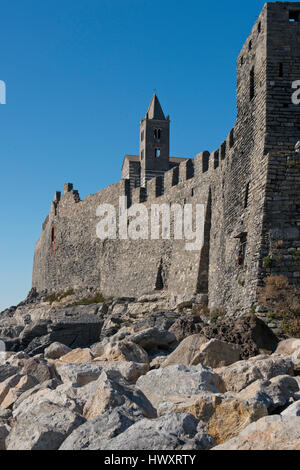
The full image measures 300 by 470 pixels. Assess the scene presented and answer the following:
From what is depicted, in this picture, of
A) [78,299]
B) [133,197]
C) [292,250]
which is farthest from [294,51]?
[78,299]

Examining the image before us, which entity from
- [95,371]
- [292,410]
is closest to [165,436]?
[292,410]

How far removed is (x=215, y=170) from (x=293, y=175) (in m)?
5.91

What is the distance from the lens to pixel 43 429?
6.22 meters

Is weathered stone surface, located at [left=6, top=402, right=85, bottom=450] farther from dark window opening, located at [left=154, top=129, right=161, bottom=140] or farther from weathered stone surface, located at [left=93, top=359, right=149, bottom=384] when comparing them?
dark window opening, located at [left=154, top=129, right=161, bottom=140]

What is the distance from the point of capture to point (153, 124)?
221 feet

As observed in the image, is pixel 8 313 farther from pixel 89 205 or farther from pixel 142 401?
pixel 142 401

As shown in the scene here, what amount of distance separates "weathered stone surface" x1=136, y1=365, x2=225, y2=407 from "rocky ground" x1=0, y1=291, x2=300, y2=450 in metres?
0.02

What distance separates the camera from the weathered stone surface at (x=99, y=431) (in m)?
5.84

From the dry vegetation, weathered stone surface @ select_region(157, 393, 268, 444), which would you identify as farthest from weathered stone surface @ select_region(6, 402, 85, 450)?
the dry vegetation

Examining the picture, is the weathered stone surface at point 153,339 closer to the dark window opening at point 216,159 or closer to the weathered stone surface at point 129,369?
A: the weathered stone surface at point 129,369

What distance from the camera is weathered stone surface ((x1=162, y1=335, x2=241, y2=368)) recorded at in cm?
1005

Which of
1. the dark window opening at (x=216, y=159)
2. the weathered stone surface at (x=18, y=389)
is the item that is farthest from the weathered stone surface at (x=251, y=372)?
the dark window opening at (x=216, y=159)

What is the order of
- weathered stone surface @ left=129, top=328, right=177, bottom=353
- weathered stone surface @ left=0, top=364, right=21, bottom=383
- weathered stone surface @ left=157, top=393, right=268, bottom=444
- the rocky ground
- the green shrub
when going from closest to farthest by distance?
the rocky ground
weathered stone surface @ left=157, top=393, right=268, bottom=444
weathered stone surface @ left=0, top=364, right=21, bottom=383
weathered stone surface @ left=129, top=328, right=177, bottom=353
the green shrub

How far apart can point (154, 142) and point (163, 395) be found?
58.9 m
